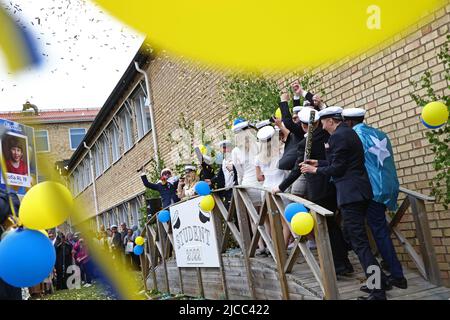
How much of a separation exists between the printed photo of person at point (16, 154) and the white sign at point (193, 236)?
138 inches

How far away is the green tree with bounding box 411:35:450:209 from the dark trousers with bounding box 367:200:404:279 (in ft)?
1.81

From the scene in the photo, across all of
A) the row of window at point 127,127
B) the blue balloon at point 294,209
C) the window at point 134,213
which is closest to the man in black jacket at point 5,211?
the blue balloon at point 294,209

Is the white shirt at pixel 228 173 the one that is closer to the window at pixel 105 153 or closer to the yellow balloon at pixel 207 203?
the yellow balloon at pixel 207 203

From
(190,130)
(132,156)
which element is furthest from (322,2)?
(132,156)

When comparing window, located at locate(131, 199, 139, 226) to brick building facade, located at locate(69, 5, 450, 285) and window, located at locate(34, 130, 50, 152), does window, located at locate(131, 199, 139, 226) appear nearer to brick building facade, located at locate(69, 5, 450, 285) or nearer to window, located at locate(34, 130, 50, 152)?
brick building facade, located at locate(69, 5, 450, 285)

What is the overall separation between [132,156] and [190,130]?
6.19ft

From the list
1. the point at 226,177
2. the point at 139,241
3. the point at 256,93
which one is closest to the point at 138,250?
the point at 139,241

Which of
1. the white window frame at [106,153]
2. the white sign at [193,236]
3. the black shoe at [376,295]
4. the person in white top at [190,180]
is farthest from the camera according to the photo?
the white window frame at [106,153]

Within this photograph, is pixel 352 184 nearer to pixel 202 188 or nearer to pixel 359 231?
pixel 359 231

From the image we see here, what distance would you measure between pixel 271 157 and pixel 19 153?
9.34 ft

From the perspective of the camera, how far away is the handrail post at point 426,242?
149 inches

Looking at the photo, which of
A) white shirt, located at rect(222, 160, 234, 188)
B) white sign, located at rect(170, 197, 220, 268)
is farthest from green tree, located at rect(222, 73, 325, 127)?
white sign, located at rect(170, 197, 220, 268)

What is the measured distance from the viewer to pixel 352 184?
138 inches

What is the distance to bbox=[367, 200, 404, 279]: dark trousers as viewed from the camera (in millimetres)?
3578
